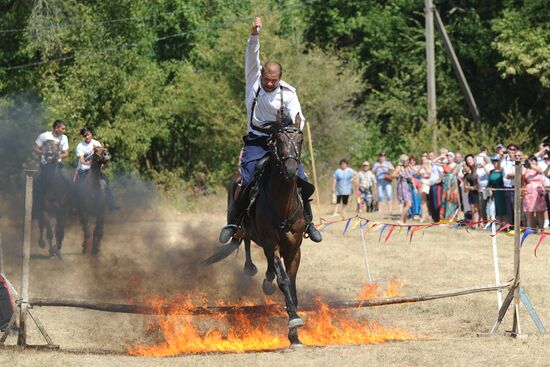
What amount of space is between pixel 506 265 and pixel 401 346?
311 inches

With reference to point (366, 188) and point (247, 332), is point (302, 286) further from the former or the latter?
point (366, 188)

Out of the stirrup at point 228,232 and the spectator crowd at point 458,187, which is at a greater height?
the spectator crowd at point 458,187

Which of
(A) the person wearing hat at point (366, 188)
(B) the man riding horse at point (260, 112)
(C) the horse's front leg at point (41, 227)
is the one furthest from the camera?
(A) the person wearing hat at point (366, 188)

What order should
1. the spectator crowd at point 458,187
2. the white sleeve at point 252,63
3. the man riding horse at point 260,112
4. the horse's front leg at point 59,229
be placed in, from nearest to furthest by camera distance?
the man riding horse at point 260,112 → the white sleeve at point 252,63 → the horse's front leg at point 59,229 → the spectator crowd at point 458,187

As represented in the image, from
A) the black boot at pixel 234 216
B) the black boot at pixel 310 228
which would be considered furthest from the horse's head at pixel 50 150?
the black boot at pixel 310 228

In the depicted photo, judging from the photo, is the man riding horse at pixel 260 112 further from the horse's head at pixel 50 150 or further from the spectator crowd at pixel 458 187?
the horse's head at pixel 50 150

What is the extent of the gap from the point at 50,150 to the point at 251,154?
27.2 feet

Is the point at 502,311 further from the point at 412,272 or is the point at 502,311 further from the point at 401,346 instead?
the point at 412,272

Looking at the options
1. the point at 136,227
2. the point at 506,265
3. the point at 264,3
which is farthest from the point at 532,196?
the point at 264,3

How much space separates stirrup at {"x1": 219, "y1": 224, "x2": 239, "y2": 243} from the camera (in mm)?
13091

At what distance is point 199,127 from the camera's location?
48.0 meters

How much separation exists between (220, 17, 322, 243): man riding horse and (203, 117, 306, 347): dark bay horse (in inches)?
11.6

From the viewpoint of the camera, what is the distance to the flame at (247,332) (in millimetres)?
12173

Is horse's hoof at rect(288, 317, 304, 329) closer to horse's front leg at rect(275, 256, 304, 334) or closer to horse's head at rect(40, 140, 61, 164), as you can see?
horse's front leg at rect(275, 256, 304, 334)
